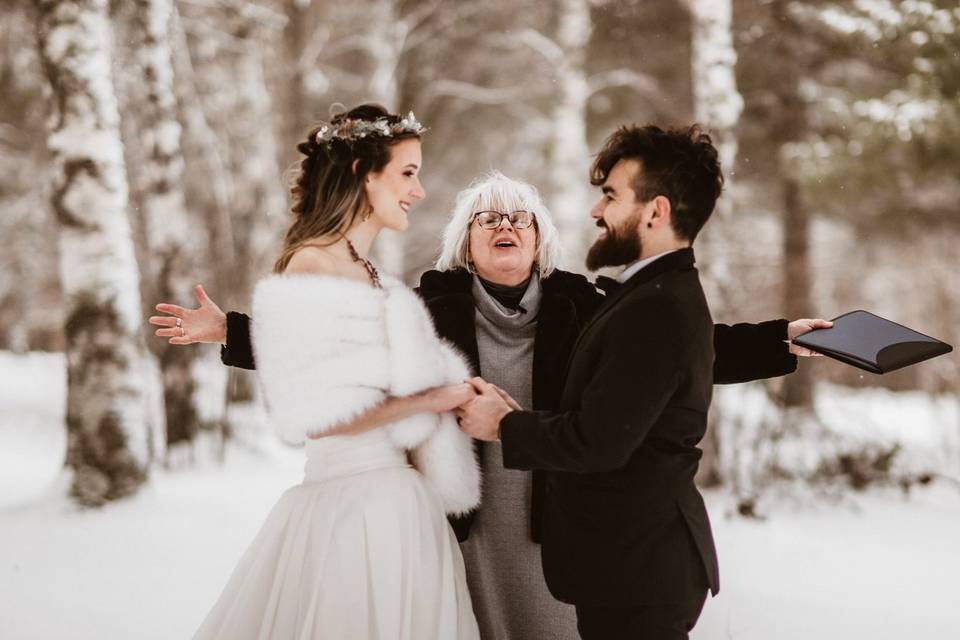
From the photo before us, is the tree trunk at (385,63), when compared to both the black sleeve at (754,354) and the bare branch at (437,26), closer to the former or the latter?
the bare branch at (437,26)

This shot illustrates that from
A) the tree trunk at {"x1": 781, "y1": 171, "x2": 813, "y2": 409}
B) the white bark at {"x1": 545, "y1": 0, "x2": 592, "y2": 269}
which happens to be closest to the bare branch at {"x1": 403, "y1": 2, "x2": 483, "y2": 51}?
the white bark at {"x1": 545, "y1": 0, "x2": 592, "y2": 269}

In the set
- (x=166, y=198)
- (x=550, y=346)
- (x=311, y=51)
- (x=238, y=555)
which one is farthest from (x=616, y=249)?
(x=311, y=51)

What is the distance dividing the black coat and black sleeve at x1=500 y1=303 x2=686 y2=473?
63 cm

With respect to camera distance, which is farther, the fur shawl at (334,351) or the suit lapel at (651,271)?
the fur shawl at (334,351)

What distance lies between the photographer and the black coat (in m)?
2.72

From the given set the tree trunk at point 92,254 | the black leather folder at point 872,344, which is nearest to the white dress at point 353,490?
the black leather folder at point 872,344

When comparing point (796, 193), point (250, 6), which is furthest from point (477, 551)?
point (796, 193)

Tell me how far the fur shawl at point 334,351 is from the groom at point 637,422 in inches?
11.2

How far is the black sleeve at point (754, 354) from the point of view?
107 inches

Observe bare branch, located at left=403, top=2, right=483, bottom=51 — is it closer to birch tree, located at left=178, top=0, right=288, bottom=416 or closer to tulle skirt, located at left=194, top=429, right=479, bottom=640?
birch tree, located at left=178, top=0, right=288, bottom=416

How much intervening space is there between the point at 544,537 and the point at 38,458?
628cm

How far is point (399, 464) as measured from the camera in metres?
2.55

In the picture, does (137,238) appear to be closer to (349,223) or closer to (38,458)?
(38,458)

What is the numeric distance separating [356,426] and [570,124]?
25.1 feet
